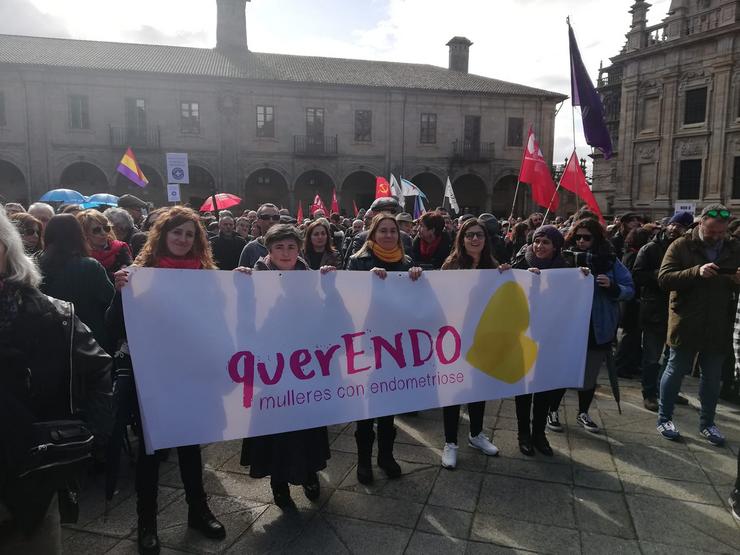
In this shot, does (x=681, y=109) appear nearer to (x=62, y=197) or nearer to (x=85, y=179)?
(x=62, y=197)

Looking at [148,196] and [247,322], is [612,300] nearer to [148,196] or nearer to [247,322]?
[247,322]

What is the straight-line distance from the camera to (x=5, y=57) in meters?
28.5

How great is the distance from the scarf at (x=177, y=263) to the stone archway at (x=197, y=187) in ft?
97.0

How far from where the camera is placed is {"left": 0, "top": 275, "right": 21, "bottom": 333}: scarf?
66.9 inches

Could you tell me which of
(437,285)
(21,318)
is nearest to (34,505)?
(21,318)

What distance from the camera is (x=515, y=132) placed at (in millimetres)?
33969

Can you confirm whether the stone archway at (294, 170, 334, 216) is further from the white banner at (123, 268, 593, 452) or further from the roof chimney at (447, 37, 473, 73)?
the white banner at (123, 268, 593, 452)

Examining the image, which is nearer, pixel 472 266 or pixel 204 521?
pixel 204 521

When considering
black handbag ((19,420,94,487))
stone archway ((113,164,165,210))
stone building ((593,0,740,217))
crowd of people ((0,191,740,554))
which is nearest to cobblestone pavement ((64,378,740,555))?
crowd of people ((0,191,740,554))

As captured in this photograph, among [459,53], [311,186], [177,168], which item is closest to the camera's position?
[177,168]

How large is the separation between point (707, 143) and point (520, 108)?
446 inches

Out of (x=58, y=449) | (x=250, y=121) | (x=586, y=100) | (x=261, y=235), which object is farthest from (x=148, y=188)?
(x=58, y=449)

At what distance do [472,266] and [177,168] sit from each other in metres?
9.79

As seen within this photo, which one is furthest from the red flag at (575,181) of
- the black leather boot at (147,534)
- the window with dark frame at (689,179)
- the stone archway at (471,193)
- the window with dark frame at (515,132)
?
the window with dark frame at (515,132)
